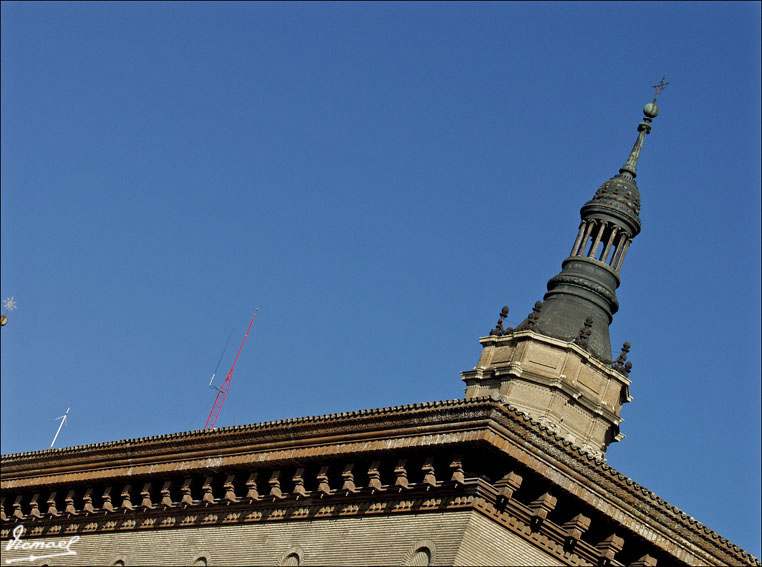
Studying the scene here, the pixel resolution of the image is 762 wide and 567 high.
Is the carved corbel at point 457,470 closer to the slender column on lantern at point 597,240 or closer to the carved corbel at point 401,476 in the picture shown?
the carved corbel at point 401,476

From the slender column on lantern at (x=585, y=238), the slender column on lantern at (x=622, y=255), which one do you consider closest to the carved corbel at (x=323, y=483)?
the slender column on lantern at (x=585, y=238)

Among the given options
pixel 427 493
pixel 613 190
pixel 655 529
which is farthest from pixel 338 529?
pixel 613 190

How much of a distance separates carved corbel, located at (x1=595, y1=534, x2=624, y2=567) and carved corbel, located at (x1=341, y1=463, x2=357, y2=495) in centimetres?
491

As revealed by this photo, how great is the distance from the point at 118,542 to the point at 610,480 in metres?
12.4

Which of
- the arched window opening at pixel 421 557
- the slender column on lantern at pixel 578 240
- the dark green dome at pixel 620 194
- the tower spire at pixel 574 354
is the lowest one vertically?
the arched window opening at pixel 421 557

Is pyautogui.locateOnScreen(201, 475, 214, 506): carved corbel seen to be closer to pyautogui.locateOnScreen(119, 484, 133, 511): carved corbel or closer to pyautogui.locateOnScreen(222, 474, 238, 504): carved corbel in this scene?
pyautogui.locateOnScreen(222, 474, 238, 504): carved corbel

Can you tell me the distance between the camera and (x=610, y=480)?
24562mm

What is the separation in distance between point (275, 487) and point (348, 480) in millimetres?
2149

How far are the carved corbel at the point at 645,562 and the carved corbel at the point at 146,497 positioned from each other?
11361mm

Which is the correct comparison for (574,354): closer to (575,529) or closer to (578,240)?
(578,240)

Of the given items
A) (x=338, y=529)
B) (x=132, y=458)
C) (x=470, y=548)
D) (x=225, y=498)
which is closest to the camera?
(x=470, y=548)

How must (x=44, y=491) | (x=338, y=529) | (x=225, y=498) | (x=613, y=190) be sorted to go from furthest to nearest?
(x=613, y=190) < (x=44, y=491) < (x=225, y=498) < (x=338, y=529)

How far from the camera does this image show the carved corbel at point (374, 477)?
25.8m

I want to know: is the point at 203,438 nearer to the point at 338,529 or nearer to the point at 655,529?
the point at 338,529
